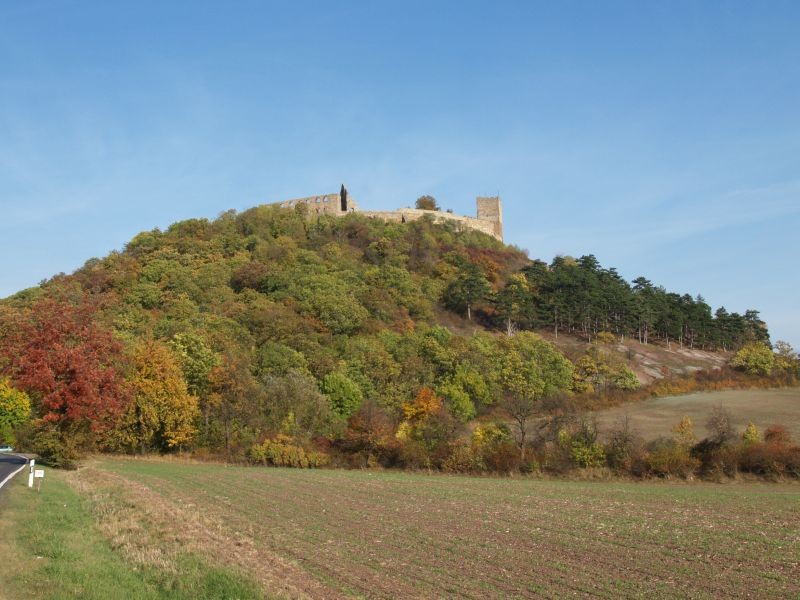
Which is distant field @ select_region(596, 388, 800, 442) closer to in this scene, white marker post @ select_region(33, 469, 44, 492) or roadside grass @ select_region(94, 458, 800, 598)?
roadside grass @ select_region(94, 458, 800, 598)

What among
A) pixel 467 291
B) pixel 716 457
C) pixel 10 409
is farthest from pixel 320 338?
pixel 716 457

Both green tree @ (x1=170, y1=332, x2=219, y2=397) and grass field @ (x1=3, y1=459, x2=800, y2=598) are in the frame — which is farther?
green tree @ (x1=170, y1=332, x2=219, y2=397)

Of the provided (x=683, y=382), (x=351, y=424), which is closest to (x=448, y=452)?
(x=351, y=424)

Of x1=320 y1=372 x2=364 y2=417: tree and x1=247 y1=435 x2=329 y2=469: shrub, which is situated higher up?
x1=320 y1=372 x2=364 y2=417: tree

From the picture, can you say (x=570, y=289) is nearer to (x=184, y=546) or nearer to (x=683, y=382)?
(x=683, y=382)

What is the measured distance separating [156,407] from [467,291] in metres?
60.3

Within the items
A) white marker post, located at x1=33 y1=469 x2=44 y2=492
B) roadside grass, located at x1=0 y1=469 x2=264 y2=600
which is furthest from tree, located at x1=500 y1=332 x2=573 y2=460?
roadside grass, located at x1=0 y1=469 x2=264 y2=600

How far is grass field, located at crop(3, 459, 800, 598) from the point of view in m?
15.8

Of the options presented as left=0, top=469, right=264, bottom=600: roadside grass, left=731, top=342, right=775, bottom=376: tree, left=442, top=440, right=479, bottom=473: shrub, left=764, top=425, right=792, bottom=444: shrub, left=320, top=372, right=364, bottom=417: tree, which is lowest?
left=442, top=440, right=479, bottom=473: shrub

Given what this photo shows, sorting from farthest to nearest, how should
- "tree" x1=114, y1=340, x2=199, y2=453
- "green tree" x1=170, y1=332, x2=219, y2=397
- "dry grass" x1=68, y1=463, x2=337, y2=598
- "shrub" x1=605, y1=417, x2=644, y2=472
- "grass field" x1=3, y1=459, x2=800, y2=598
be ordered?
"green tree" x1=170, y1=332, x2=219, y2=397
"tree" x1=114, y1=340, x2=199, y2=453
"shrub" x1=605, y1=417, x2=644, y2=472
"grass field" x1=3, y1=459, x2=800, y2=598
"dry grass" x1=68, y1=463, x2=337, y2=598

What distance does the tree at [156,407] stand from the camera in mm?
56188

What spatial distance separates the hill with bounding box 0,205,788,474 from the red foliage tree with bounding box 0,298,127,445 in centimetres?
11

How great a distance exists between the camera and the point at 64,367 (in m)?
37.8

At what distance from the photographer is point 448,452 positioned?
53.6 m
